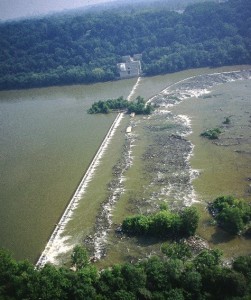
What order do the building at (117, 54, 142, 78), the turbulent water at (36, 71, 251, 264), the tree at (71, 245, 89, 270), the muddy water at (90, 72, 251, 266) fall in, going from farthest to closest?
the building at (117, 54, 142, 78)
the turbulent water at (36, 71, 251, 264)
the muddy water at (90, 72, 251, 266)
the tree at (71, 245, 89, 270)

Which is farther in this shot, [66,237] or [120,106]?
[120,106]

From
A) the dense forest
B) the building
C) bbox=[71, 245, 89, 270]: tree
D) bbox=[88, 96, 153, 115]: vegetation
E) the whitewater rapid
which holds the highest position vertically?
the dense forest

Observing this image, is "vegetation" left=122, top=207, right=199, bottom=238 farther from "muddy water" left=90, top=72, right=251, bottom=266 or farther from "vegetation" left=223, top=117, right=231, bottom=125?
"vegetation" left=223, top=117, right=231, bottom=125

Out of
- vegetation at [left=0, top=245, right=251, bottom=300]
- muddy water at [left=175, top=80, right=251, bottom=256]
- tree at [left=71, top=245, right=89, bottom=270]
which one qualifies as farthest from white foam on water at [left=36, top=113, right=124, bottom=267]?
muddy water at [left=175, top=80, right=251, bottom=256]

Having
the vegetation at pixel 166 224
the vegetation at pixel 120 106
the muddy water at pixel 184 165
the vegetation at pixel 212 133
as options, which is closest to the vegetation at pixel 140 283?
the muddy water at pixel 184 165

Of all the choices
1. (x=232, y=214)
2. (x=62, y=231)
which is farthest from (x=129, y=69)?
(x=232, y=214)

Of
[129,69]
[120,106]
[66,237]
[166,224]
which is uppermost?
[129,69]

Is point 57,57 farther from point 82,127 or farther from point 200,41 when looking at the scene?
point 82,127

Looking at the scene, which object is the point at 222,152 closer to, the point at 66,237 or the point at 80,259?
the point at 66,237
